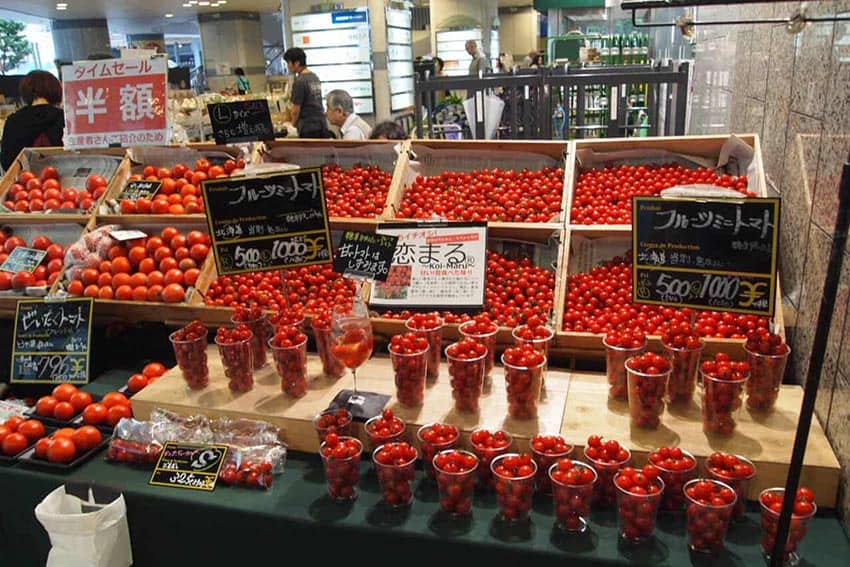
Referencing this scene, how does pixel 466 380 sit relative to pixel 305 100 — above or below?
below

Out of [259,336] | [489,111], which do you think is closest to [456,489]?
[259,336]

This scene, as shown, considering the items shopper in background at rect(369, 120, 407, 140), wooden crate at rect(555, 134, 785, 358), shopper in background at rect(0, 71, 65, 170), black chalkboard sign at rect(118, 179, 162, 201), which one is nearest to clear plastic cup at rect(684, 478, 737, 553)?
wooden crate at rect(555, 134, 785, 358)

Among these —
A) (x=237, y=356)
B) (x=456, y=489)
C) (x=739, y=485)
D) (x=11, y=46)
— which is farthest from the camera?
(x=11, y=46)

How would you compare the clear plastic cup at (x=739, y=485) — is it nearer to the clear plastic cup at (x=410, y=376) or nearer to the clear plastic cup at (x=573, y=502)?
the clear plastic cup at (x=573, y=502)

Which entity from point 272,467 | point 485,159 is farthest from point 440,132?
point 272,467

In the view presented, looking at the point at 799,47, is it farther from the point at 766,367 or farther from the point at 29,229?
the point at 29,229

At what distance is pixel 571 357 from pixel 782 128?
1262 mm

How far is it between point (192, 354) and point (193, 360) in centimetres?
3

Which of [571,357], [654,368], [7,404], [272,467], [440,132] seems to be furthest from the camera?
[440,132]

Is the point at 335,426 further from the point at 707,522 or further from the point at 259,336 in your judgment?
the point at 707,522

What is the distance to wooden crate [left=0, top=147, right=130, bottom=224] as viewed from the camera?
12.0ft

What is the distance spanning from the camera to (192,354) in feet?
8.34

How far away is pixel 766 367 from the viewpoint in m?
2.07

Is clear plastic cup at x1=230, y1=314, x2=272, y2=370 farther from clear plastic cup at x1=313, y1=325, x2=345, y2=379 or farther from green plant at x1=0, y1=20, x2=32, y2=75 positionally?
green plant at x1=0, y1=20, x2=32, y2=75
